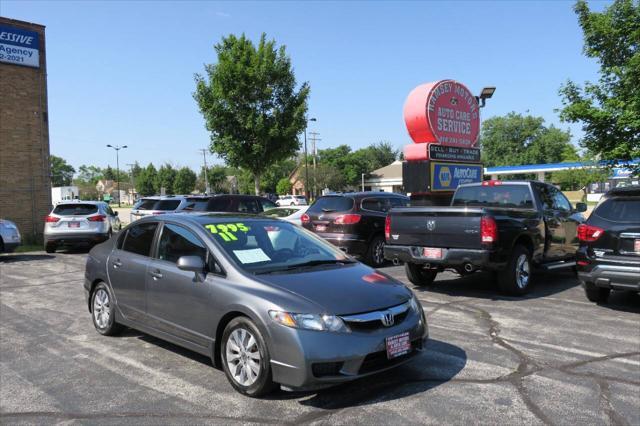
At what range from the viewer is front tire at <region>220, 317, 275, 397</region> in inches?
156

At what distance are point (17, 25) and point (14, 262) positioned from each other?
970 centimetres

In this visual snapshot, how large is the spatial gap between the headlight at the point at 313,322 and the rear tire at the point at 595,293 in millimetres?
5109

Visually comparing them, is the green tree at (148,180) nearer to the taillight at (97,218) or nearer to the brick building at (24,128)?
the brick building at (24,128)

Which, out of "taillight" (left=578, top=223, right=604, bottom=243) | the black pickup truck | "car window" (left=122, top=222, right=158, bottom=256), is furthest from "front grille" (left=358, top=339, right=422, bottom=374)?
"taillight" (left=578, top=223, right=604, bottom=243)

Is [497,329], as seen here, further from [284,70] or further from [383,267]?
[284,70]

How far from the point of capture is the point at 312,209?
12.1 m

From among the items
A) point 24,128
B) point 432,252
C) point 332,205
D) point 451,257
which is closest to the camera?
point 451,257

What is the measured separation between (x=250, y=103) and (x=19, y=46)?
1036 cm

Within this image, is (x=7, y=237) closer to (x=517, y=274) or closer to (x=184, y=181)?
(x=517, y=274)

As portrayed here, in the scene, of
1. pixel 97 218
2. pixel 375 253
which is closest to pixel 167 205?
pixel 97 218

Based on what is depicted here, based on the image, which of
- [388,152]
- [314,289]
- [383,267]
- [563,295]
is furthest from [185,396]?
[388,152]

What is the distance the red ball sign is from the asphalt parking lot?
6.95 meters

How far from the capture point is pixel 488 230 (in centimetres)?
743

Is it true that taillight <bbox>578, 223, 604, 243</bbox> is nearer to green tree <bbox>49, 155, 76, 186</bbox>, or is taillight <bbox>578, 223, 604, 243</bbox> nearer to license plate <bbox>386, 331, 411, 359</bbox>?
license plate <bbox>386, 331, 411, 359</bbox>
